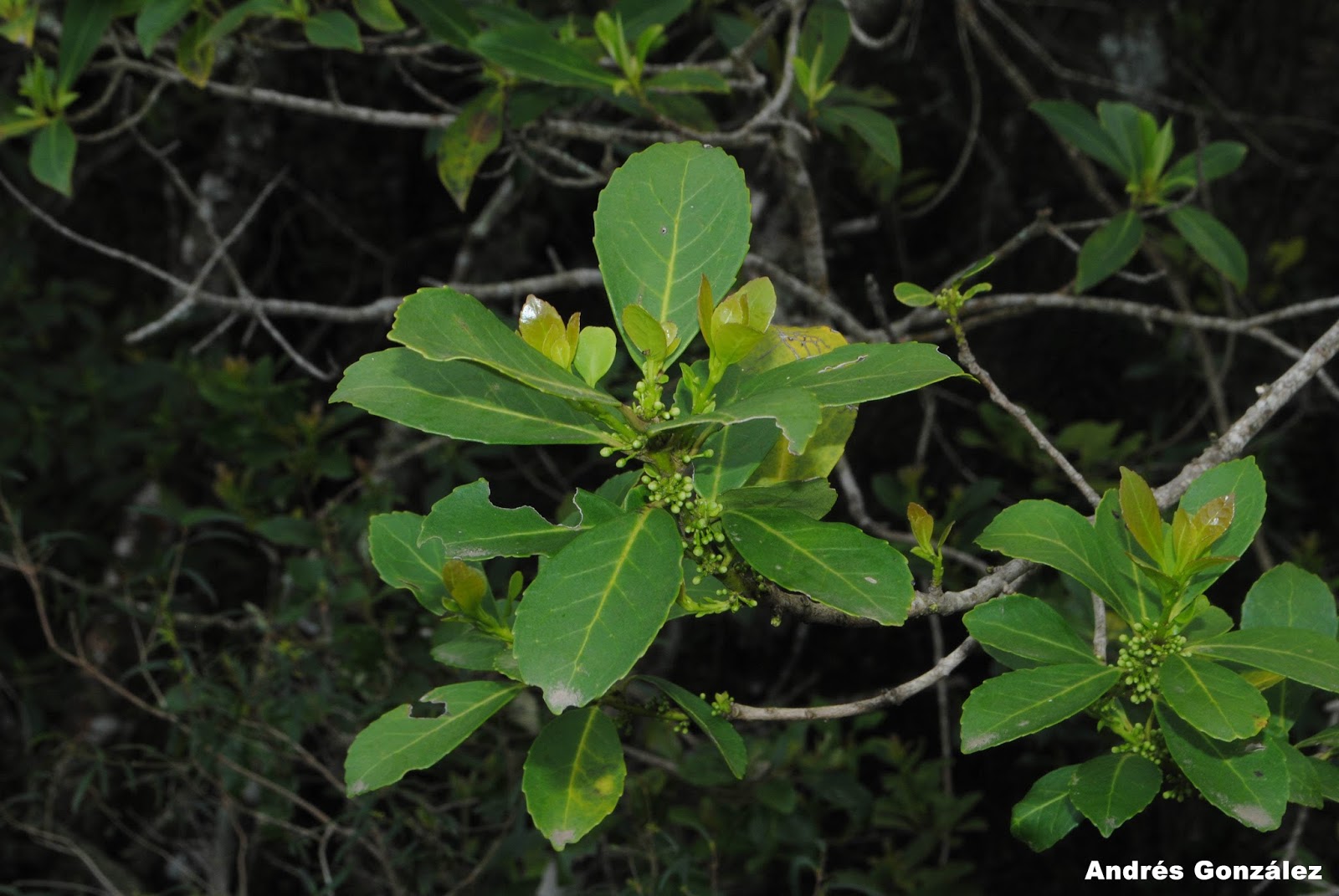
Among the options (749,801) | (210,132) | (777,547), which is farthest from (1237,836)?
(210,132)

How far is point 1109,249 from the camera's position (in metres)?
1.89

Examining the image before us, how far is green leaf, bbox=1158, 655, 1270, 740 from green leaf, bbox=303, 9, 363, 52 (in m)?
1.54

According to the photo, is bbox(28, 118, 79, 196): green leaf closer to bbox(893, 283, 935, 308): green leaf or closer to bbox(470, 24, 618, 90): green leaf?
bbox(470, 24, 618, 90): green leaf

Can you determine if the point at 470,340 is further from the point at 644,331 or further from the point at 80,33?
the point at 80,33

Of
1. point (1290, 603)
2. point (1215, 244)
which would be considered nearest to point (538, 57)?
point (1215, 244)

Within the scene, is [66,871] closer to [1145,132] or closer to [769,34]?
[769,34]

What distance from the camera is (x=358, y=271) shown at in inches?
144

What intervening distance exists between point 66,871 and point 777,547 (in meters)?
2.64

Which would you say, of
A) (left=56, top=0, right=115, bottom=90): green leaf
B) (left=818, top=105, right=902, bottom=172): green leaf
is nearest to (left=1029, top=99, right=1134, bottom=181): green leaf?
(left=818, top=105, right=902, bottom=172): green leaf

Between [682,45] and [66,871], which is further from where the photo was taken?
[682,45]

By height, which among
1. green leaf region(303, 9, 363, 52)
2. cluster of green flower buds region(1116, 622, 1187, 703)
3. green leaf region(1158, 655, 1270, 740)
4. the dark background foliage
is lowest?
the dark background foliage

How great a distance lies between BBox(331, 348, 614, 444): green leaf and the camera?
94 centimetres

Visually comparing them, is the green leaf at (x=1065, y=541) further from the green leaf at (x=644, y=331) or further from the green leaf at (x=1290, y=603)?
the green leaf at (x=644, y=331)

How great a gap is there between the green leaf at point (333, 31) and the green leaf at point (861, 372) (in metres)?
1.26
